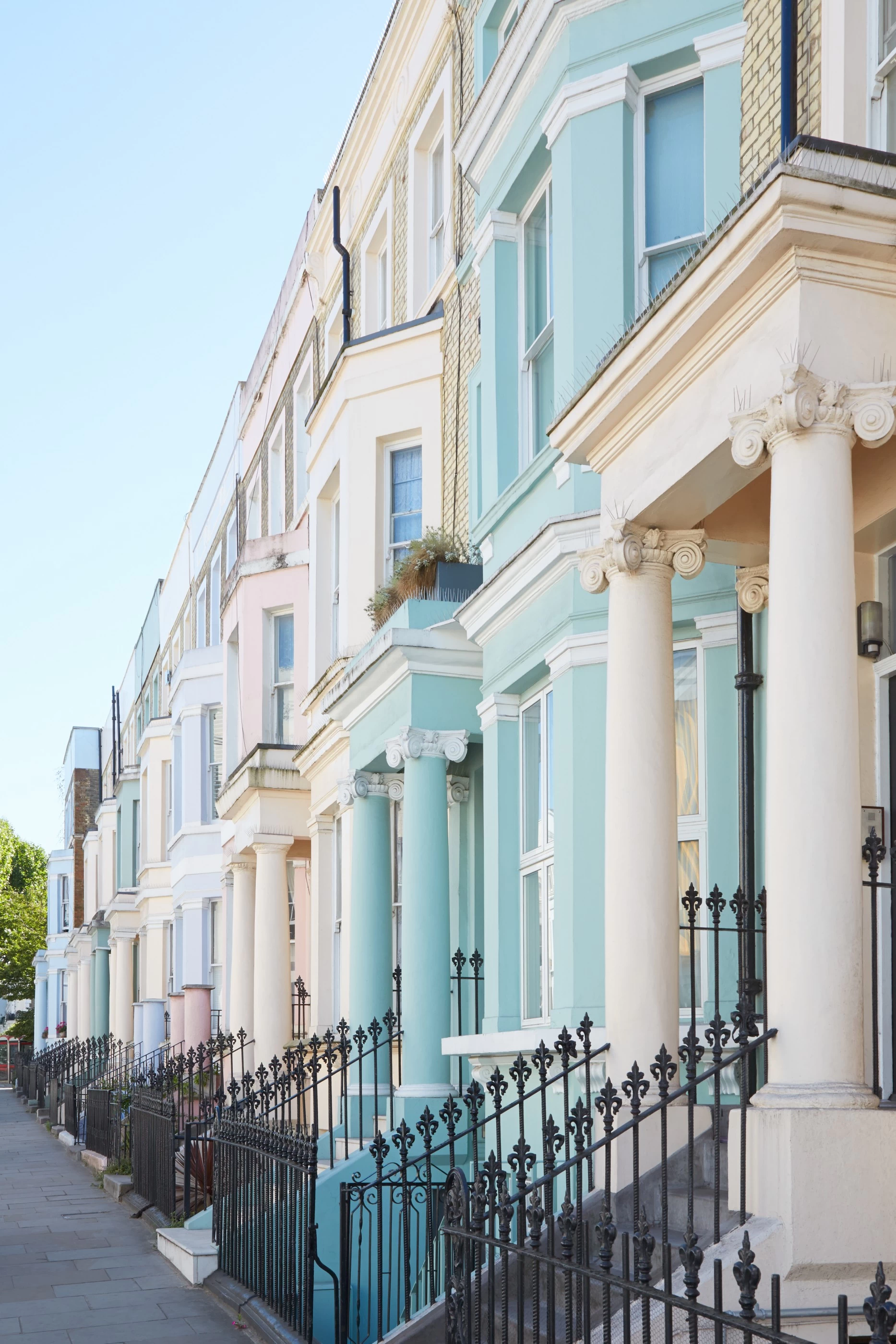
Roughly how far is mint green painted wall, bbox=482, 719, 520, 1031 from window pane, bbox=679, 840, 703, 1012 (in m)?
1.45

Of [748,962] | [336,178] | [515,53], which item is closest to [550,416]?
[515,53]

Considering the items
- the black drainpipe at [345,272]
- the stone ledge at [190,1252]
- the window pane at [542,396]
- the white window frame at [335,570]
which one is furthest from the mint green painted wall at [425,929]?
the black drainpipe at [345,272]

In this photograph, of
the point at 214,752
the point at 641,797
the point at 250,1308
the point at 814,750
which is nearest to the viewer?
the point at 814,750

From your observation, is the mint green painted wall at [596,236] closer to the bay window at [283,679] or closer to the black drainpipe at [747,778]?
the black drainpipe at [747,778]

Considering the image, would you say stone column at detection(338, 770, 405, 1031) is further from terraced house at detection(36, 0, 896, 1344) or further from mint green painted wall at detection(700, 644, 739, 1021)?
mint green painted wall at detection(700, 644, 739, 1021)

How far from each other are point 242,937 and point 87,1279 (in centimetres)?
740

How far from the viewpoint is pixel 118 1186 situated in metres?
16.8

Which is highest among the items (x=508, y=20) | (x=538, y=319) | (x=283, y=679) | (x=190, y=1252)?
(x=508, y=20)

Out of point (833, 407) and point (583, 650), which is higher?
point (833, 407)

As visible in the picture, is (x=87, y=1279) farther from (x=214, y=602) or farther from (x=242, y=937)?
(x=214, y=602)

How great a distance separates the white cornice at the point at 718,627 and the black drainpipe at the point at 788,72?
93.3 inches

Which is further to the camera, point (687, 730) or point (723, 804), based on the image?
point (687, 730)

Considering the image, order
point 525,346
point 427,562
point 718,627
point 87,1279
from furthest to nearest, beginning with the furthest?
point 427,562
point 87,1279
point 525,346
point 718,627

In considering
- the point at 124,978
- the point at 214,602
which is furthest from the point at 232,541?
the point at 124,978
